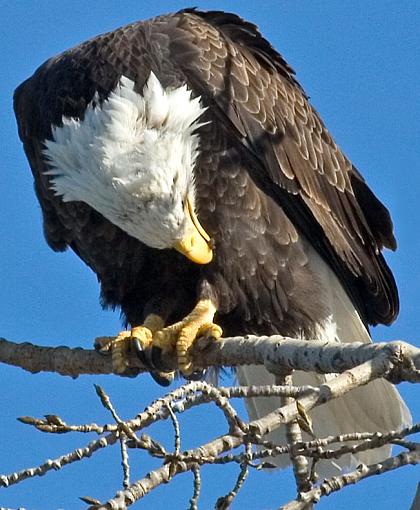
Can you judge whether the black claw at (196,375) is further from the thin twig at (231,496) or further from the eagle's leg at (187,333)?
the thin twig at (231,496)

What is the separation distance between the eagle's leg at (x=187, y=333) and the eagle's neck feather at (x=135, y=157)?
0.35 m

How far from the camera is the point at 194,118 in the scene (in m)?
4.70

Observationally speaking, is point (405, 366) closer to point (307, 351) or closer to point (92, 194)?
point (307, 351)

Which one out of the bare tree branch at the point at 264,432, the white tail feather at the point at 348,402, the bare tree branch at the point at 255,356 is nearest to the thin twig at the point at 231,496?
the bare tree branch at the point at 264,432

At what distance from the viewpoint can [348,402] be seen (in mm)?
5484

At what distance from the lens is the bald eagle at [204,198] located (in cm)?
462

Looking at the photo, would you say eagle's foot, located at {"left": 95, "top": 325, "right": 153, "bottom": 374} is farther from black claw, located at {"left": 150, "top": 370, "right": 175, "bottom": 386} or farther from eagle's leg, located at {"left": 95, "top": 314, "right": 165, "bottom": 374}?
black claw, located at {"left": 150, "top": 370, "right": 175, "bottom": 386}

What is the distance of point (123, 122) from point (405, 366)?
1942 millimetres

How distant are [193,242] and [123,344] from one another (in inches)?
19.5

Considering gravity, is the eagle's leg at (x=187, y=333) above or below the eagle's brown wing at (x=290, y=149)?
below

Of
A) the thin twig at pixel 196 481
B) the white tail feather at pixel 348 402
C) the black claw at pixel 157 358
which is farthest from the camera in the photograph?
the white tail feather at pixel 348 402

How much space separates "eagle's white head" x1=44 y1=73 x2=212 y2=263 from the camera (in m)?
4.51

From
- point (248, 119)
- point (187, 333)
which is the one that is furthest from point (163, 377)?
point (248, 119)

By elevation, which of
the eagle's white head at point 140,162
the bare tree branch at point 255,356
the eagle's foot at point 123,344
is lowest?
the bare tree branch at point 255,356
